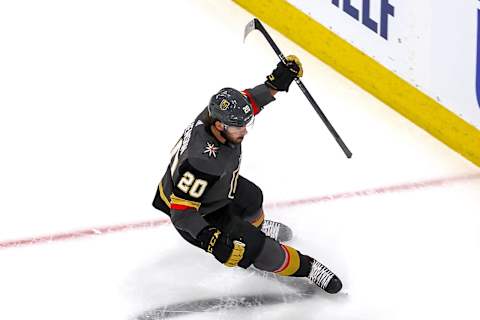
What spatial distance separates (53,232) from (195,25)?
7.16 feet

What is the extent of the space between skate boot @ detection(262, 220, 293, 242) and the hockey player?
0.71ft

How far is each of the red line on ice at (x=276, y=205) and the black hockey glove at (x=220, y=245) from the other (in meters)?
0.92

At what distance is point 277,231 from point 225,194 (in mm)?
666

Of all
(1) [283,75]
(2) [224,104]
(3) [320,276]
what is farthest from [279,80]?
(3) [320,276]

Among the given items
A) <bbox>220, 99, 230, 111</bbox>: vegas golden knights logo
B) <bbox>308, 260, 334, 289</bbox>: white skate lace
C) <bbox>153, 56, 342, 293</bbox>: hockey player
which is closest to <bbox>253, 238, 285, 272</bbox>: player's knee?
<bbox>153, 56, 342, 293</bbox>: hockey player

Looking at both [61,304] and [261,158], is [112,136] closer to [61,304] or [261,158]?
[261,158]

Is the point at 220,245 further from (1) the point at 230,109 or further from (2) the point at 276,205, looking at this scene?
(2) the point at 276,205

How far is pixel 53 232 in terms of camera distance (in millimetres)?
3746

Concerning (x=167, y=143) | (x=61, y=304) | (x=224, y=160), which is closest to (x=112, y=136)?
(x=167, y=143)

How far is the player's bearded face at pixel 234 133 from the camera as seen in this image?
294 cm

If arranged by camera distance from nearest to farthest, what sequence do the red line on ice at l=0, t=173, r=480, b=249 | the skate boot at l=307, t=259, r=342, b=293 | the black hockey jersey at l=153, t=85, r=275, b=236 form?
the black hockey jersey at l=153, t=85, r=275, b=236 < the skate boot at l=307, t=259, r=342, b=293 < the red line on ice at l=0, t=173, r=480, b=249

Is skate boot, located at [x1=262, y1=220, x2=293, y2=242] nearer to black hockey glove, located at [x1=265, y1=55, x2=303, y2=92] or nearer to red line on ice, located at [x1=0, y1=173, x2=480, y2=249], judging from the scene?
red line on ice, located at [x1=0, y1=173, x2=480, y2=249]

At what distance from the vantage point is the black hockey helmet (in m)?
2.91

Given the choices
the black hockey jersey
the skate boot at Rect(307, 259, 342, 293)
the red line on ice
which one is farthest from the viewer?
the red line on ice
